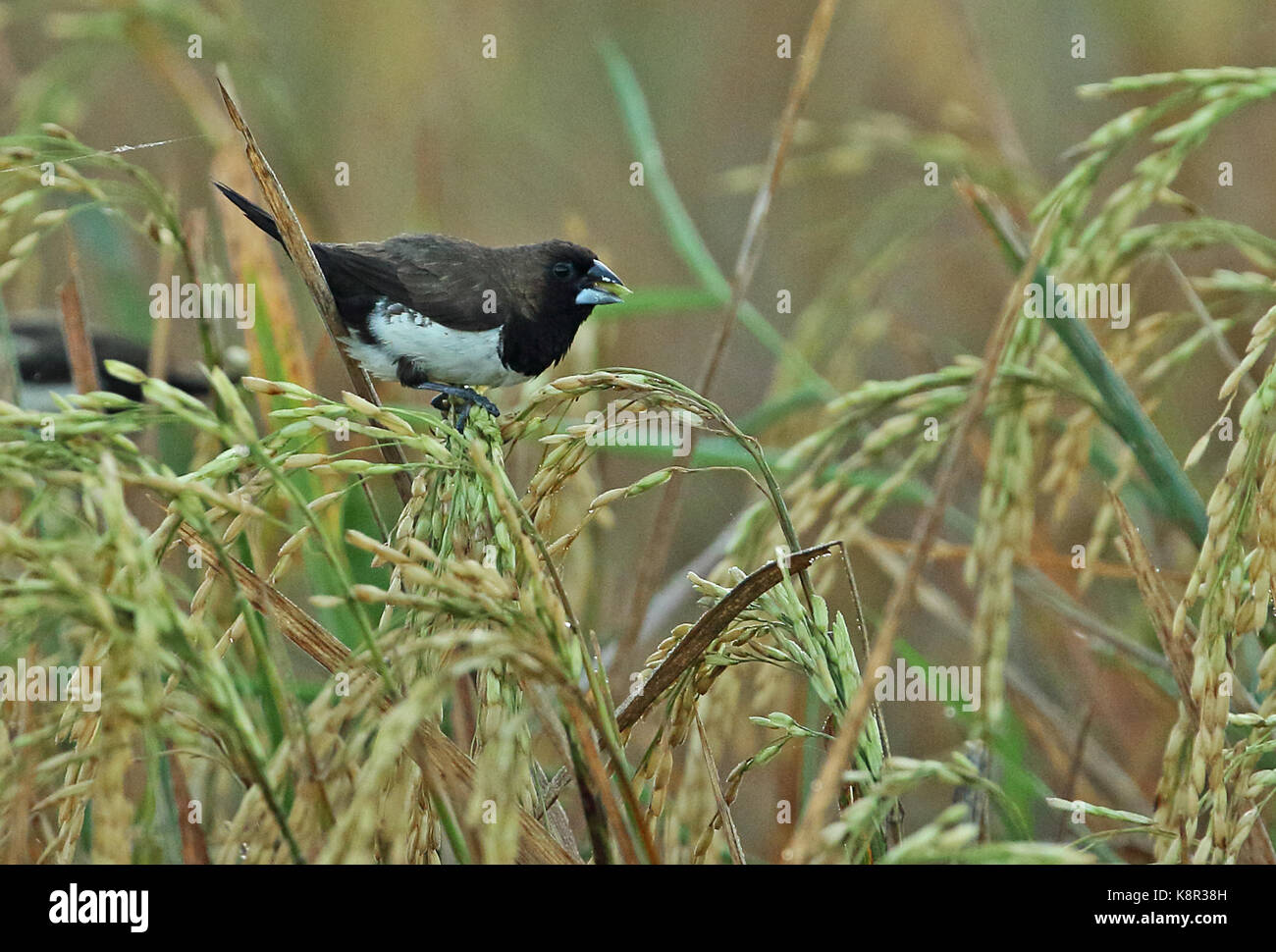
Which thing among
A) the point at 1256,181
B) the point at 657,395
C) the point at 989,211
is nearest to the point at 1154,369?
the point at 989,211

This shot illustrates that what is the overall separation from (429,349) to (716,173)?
254cm

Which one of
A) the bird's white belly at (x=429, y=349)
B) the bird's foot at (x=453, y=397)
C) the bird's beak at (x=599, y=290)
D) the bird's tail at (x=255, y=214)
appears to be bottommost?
the bird's foot at (x=453, y=397)

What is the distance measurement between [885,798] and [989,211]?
80cm

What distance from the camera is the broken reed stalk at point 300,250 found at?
133 centimetres

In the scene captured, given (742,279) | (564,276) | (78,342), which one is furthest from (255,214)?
(742,279)

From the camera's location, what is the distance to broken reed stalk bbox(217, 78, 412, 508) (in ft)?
4.37

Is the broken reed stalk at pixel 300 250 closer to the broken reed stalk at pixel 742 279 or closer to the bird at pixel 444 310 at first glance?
the broken reed stalk at pixel 742 279

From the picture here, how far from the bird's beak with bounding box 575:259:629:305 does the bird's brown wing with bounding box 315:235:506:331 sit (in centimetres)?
17

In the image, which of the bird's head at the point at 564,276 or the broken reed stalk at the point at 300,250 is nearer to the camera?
the broken reed stalk at the point at 300,250

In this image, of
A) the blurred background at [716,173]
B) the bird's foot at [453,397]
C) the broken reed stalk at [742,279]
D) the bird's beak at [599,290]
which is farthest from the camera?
the blurred background at [716,173]

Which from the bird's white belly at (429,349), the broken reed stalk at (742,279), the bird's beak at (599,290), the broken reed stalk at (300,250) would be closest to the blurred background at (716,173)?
the bird's beak at (599,290)

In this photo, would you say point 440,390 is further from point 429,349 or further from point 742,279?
point 742,279

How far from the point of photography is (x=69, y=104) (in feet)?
8.29

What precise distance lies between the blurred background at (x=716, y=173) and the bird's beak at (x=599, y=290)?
0.17ft
